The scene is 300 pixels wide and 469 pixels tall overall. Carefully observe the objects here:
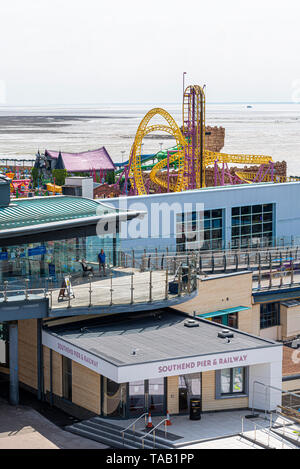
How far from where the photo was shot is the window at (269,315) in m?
35.8

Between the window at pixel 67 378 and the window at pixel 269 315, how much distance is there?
11.3 m

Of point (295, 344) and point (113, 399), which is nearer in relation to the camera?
point (113, 399)

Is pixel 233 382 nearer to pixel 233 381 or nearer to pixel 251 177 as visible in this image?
pixel 233 381

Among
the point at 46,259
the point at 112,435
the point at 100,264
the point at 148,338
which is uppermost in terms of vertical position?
the point at 46,259

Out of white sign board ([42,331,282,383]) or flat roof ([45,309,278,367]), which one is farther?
flat roof ([45,309,278,367])

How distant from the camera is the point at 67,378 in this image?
26891 mm

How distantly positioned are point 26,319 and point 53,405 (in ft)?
9.62

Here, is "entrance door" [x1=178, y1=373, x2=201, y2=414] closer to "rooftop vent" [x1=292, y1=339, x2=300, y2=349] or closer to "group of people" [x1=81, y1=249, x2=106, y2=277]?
"group of people" [x1=81, y1=249, x2=106, y2=277]

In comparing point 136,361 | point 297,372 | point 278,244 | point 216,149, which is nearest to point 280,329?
point 297,372

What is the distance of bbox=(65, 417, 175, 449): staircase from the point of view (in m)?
23.0

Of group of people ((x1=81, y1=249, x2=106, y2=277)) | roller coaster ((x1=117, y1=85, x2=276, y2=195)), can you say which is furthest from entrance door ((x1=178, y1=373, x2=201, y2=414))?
roller coaster ((x1=117, y1=85, x2=276, y2=195))

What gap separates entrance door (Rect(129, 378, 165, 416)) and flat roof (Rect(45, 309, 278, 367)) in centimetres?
→ 91

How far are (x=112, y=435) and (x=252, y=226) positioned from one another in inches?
924

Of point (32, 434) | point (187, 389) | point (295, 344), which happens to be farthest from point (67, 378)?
Answer: point (295, 344)
